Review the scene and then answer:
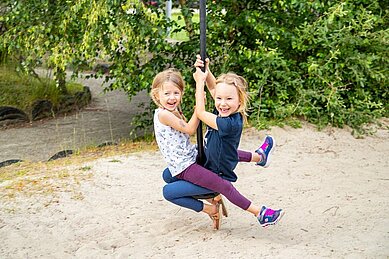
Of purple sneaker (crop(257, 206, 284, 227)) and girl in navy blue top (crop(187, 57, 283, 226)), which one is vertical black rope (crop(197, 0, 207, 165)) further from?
purple sneaker (crop(257, 206, 284, 227))

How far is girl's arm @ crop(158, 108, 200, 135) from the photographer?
4113 mm

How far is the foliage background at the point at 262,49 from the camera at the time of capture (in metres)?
7.20

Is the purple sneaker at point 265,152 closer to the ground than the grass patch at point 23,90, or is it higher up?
higher up

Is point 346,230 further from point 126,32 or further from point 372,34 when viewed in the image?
point 372,34

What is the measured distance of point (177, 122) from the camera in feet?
13.6

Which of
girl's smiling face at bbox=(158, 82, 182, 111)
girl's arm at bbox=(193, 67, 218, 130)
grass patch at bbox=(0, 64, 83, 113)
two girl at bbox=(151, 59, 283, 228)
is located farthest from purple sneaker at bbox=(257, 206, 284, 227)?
grass patch at bbox=(0, 64, 83, 113)

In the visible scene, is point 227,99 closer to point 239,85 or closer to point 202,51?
point 239,85

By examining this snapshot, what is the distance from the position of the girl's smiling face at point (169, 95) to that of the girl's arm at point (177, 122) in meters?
0.06

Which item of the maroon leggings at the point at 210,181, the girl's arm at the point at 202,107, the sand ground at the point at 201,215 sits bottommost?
the sand ground at the point at 201,215

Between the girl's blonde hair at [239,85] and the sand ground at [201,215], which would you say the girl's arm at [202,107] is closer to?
the girl's blonde hair at [239,85]

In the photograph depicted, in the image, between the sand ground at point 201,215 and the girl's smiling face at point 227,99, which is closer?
the girl's smiling face at point 227,99

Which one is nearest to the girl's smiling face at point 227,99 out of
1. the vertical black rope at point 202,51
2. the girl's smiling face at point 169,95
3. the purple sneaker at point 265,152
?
the vertical black rope at point 202,51

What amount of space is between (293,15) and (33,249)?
494cm

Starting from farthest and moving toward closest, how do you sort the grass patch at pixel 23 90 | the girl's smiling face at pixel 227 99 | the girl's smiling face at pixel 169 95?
the grass patch at pixel 23 90 → the girl's smiling face at pixel 169 95 → the girl's smiling face at pixel 227 99
